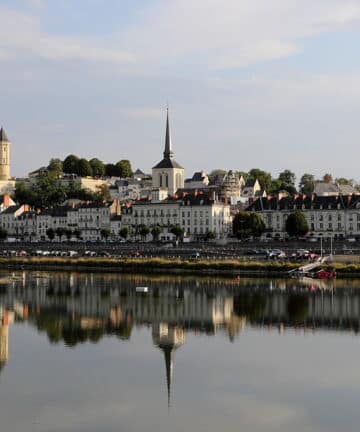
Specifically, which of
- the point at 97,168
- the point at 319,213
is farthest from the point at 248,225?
the point at 97,168

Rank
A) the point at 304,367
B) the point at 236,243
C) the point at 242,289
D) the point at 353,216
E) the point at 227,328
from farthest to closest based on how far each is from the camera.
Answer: the point at 353,216, the point at 236,243, the point at 242,289, the point at 227,328, the point at 304,367

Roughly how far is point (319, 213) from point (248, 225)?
825 centimetres

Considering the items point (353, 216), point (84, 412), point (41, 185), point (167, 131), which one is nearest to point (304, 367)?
point (84, 412)

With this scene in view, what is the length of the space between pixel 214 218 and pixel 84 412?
2673 inches

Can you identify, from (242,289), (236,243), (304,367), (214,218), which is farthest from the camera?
(214,218)

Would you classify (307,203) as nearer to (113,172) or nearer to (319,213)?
(319,213)

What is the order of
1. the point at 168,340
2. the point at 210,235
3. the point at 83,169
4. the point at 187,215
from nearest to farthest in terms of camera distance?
the point at 168,340, the point at 210,235, the point at 187,215, the point at 83,169

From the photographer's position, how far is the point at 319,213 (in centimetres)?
8219

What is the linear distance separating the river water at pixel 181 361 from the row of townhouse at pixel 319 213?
38591mm

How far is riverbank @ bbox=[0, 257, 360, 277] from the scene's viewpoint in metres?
53.0

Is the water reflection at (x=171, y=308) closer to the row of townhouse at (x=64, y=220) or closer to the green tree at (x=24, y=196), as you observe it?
the row of townhouse at (x=64, y=220)

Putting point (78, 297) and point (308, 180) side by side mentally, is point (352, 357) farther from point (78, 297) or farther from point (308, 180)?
point (308, 180)

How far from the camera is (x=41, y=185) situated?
388ft

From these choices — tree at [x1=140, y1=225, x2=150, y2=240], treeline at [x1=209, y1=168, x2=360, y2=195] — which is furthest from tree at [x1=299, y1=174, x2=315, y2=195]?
tree at [x1=140, y1=225, x2=150, y2=240]
